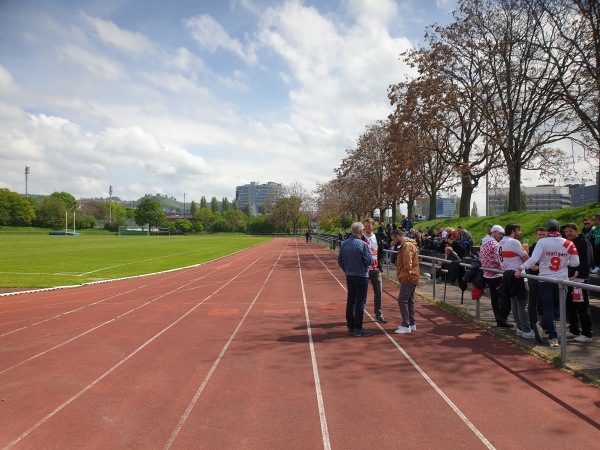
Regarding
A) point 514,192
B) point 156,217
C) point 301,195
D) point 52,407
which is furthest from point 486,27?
point 156,217

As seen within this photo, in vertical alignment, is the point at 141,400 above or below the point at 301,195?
below

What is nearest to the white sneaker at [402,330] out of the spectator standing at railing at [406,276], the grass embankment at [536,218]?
the spectator standing at railing at [406,276]

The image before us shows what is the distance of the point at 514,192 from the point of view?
25516mm

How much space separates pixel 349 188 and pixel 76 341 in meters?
39.3

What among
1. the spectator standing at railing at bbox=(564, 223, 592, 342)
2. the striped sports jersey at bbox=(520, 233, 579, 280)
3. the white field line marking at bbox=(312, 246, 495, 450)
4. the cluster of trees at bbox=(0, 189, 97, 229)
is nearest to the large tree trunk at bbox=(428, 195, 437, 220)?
the spectator standing at railing at bbox=(564, 223, 592, 342)

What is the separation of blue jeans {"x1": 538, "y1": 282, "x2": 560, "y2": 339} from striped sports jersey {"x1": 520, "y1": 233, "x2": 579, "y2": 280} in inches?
7.1

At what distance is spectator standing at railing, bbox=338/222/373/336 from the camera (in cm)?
748

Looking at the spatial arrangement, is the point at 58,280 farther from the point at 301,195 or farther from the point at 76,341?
the point at 301,195

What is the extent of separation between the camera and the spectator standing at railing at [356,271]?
Result: 7.48 meters

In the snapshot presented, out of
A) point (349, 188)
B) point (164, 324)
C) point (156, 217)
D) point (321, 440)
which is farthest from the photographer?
point (156, 217)

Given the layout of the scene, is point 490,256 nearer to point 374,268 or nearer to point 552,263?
point 552,263

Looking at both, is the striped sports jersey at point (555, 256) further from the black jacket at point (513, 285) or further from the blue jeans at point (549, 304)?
the black jacket at point (513, 285)

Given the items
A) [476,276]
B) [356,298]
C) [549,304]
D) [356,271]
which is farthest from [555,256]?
[356,298]

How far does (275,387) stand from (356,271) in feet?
9.67
